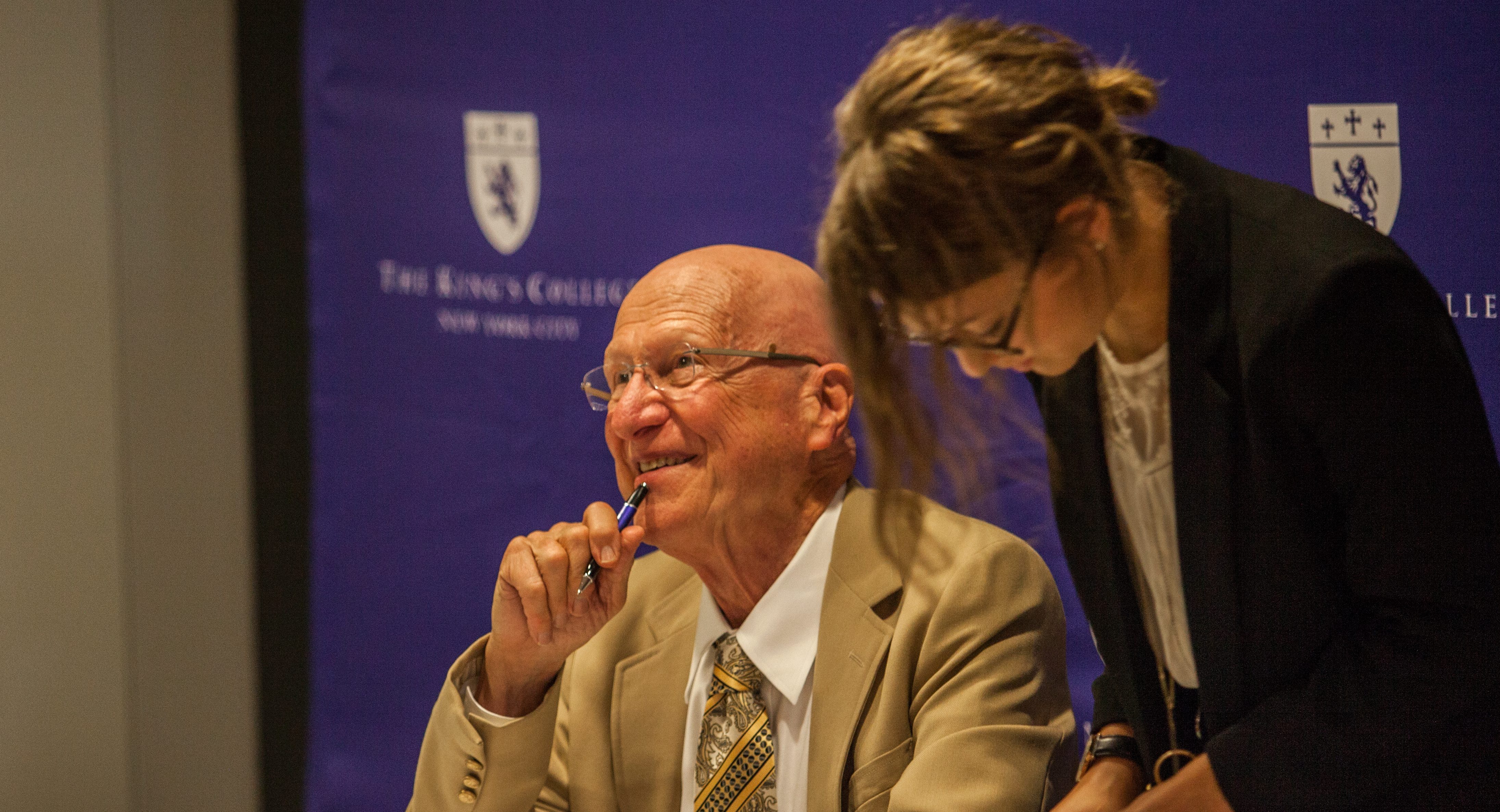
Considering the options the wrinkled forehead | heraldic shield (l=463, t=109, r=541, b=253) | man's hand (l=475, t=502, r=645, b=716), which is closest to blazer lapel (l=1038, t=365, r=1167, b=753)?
the wrinkled forehead

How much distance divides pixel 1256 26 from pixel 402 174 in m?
1.83

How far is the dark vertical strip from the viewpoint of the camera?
3.41 metres

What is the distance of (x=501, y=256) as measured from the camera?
2.92 metres

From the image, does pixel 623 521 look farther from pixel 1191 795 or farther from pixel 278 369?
pixel 278 369

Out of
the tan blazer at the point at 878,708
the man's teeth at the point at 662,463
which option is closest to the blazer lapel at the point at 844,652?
the tan blazer at the point at 878,708

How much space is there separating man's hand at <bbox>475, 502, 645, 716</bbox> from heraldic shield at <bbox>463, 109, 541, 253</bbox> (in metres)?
1.14

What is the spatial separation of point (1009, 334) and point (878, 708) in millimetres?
667

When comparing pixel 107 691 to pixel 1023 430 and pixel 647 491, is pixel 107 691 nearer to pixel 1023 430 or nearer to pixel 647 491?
pixel 647 491

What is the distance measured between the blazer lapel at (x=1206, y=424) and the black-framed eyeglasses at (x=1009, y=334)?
185mm

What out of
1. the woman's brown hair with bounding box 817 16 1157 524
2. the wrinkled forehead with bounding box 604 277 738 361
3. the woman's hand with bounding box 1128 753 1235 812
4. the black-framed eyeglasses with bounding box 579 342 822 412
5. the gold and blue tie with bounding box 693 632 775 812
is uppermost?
the woman's brown hair with bounding box 817 16 1157 524

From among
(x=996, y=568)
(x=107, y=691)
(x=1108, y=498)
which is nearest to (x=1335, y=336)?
(x=1108, y=498)

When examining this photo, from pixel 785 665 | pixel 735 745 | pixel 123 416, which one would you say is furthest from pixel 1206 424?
pixel 123 416

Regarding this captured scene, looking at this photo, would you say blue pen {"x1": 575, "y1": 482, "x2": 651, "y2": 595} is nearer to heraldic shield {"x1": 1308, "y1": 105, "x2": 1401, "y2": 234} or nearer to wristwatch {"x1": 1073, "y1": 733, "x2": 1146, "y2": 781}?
wristwatch {"x1": 1073, "y1": 733, "x2": 1146, "y2": 781}

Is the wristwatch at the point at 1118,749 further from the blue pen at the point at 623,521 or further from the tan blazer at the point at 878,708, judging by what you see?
the blue pen at the point at 623,521
